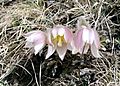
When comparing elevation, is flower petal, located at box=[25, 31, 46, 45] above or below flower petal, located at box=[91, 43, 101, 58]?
above

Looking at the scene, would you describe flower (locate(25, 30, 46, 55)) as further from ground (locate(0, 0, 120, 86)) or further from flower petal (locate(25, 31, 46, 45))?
ground (locate(0, 0, 120, 86))

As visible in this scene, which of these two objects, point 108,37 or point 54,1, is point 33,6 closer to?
point 54,1

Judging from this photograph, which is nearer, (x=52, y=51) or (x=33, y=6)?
(x=52, y=51)

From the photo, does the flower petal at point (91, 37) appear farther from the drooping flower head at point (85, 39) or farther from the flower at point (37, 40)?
the flower at point (37, 40)

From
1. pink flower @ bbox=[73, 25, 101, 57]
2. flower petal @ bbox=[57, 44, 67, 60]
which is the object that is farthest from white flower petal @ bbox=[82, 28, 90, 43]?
flower petal @ bbox=[57, 44, 67, 60]

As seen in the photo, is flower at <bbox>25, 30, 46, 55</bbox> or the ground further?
the ground

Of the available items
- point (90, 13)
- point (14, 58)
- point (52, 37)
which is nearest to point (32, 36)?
point (52, 37)
